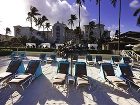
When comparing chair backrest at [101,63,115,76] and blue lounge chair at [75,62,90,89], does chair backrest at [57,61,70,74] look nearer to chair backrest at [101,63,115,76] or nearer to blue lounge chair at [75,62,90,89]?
blue lounge chair at [75,62,90,89]

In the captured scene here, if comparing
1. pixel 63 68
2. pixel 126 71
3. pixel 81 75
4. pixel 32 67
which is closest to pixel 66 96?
pixel 81 75

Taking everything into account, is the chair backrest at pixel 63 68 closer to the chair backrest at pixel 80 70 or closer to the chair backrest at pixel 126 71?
the chair backrest at pixel 80 70

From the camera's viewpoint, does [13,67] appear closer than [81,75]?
No

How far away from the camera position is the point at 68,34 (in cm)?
8856

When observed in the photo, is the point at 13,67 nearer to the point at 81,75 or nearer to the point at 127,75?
the point at 81,75

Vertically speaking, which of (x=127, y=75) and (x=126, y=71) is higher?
(x=126, y=71)

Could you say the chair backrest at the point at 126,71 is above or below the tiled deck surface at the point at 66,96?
above

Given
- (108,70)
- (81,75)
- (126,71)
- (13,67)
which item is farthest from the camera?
(13,67)

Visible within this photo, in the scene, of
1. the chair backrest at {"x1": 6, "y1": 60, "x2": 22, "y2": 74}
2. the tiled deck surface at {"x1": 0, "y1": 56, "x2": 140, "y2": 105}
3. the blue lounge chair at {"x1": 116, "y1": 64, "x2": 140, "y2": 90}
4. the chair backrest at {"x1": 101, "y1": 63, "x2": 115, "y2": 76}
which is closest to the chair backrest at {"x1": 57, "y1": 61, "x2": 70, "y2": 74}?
the tiled deck surface at {"x1": 0, "y1": 56, "x2": 140, "y2": 105}

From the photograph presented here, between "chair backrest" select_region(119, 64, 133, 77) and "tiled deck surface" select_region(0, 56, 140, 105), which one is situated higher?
"chair backrest" select_region(119, 64, 133, 77)

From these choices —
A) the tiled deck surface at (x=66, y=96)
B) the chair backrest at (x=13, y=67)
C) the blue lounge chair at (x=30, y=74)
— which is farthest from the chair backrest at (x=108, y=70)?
the chair backrest at (x=13, y=67)

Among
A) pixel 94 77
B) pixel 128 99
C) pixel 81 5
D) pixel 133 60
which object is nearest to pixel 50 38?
pixel 81 5

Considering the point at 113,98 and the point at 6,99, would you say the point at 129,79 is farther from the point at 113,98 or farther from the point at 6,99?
the point at 6,99

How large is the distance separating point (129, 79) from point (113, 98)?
2724 mm
